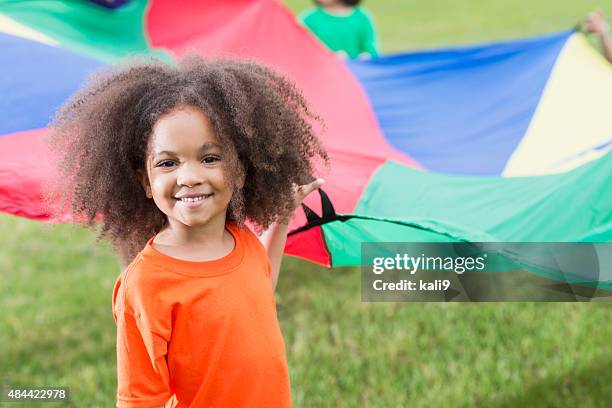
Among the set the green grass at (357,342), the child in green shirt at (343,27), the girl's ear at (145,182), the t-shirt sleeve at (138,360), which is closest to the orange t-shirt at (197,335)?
the t-shirt sleeve at (138,360)

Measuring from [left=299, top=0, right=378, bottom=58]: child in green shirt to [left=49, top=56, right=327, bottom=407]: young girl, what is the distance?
8.35 feet

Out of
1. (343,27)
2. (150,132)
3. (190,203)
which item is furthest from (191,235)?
(343,27)

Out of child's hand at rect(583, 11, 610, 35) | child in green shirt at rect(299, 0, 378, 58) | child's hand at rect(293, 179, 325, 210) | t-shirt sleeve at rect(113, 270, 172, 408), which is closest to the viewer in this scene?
t-shirt sleeve at rect(113, 270, 172, 408)

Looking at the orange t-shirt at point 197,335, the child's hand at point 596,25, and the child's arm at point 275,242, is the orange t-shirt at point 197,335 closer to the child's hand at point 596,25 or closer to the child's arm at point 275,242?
the child's arm at point 275,242

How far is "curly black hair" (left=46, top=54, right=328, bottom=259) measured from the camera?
4.66 ft

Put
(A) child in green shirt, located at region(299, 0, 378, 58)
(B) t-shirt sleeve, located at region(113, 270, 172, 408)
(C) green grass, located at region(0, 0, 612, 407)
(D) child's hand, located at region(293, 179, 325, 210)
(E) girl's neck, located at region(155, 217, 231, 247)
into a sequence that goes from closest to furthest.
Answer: (B) t-shirt sleeve, located at region(113, 270, 172, 408) < (E) girl's neck, located at region(155, 217, 231, 247) < (D) child's hand, located at region(293, 179, 325, 210) < (C) green grass, located at region(0, 0, 612, 407) < (A) child in green shirt, located at region(299, 0, 378, 58)

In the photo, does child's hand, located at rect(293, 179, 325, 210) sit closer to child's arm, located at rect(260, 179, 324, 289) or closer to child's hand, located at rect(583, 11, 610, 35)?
child's arm, located at rect(260, 179, 324, 289)

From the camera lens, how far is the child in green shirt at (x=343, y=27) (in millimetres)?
4035

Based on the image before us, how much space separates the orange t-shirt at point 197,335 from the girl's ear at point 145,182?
0.13 m

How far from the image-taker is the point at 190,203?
1360 mm

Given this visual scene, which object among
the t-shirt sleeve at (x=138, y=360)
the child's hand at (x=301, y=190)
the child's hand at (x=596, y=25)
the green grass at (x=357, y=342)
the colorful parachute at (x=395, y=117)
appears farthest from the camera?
the child's hand at (x=596, y=25)

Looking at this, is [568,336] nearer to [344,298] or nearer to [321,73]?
[344,298]

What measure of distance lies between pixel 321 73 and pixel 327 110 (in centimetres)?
30

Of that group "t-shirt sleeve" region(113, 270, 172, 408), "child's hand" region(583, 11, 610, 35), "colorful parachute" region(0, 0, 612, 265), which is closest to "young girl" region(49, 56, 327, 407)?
"t-shirt sleeve" region(113, 270, 172, 408)
